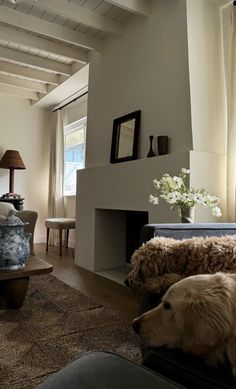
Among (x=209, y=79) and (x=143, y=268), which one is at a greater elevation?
(x=209, y=79)

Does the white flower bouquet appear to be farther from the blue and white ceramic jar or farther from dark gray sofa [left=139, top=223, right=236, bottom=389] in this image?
dark gray sofa [left=139, top=223, right=236, bottom=389]

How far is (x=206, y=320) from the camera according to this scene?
2.14ft

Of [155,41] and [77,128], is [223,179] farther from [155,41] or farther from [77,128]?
[77,128]

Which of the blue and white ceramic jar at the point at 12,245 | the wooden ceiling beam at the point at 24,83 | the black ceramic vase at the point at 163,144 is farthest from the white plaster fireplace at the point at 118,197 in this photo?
the wooden ceiling beam at the point at 24,83

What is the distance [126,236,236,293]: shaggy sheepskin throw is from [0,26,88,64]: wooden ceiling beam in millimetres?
3274

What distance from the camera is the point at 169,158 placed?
245cm

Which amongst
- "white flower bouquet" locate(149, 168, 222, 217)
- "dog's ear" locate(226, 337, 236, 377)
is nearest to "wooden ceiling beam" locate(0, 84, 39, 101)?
"white flower bouquet" locate(149, 168, 222, 217)

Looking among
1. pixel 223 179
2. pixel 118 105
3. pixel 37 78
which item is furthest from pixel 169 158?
pixel 37 78

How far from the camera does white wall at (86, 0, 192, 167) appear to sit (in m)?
2.53

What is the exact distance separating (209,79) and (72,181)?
332 cm

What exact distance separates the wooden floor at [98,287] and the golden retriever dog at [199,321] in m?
1.42

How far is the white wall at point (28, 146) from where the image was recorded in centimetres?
535

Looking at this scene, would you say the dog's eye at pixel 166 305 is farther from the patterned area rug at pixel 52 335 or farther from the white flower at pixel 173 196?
the white flower at pixel 173 196

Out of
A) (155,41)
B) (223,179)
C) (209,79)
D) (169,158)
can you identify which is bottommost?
(223,179)
